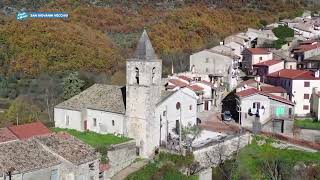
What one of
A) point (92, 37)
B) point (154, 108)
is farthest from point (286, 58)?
point (92, 37)

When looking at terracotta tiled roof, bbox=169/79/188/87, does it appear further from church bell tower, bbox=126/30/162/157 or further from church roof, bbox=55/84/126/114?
church bell tower, bbox=126/30/162/157

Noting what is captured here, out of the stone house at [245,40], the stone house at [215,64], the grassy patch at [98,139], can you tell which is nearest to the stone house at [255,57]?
the stone house at [215,64]

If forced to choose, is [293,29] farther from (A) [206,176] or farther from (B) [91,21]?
(A) [206,176]

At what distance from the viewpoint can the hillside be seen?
60438 millimetres

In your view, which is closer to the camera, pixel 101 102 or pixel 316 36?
pixel 101 102

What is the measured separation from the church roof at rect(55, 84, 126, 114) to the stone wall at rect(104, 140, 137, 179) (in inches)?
106

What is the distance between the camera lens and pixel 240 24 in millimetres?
88625

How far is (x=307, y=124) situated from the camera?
3728 cm

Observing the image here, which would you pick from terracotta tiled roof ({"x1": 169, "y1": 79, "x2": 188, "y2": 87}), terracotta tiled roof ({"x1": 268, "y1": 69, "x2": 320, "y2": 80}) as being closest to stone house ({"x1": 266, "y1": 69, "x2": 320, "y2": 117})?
terracotta tiled roof ({"x1": 268, "y1": 69, "x2": 320, "y2": 80})

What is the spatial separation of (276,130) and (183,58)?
2936 cm

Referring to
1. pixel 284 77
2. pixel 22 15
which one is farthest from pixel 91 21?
pixel 284 77

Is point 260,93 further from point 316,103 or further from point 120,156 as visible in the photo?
point 120,156

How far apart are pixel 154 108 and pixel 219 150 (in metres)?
5.07

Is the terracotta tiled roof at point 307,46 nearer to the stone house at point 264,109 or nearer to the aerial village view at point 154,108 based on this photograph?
the aerial village view at point 154,108
